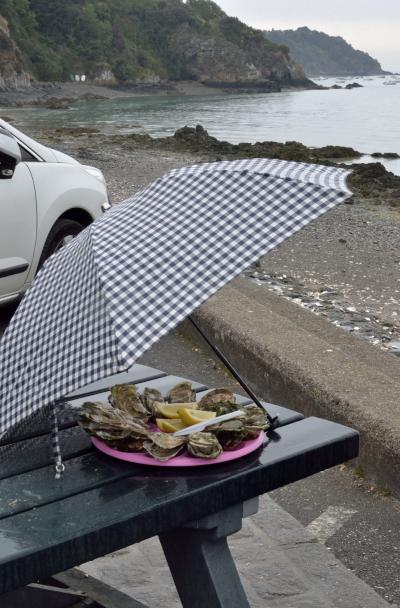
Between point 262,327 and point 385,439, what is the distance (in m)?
1.70

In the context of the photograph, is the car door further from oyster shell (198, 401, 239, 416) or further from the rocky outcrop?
the rocky outcrop

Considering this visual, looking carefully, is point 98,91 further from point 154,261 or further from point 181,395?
point 154,261

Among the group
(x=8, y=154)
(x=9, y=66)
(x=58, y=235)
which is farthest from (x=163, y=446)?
(x=9, y=66)

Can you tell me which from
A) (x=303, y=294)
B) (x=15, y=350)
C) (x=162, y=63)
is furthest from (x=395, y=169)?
(x=162, y=63)

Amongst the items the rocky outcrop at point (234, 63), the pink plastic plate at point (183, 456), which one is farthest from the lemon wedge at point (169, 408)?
the rocky outcrop at point (234, 63)

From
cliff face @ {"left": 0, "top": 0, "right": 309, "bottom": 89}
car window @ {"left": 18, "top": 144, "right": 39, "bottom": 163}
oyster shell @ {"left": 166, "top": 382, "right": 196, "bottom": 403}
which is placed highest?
cliff face @ {"left": 0, "top": 0, "right": 309, "bottom": 89}

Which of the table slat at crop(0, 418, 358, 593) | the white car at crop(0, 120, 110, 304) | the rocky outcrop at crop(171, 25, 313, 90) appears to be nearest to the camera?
the table slat at crop(0, 418, 358, 593)

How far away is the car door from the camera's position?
19.6ft

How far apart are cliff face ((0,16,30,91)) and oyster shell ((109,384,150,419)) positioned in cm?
10487

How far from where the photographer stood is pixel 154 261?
2.12 meters

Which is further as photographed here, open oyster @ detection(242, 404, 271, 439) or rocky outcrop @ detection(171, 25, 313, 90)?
rocky outcrop @ detection(171, 25, 313, 90)

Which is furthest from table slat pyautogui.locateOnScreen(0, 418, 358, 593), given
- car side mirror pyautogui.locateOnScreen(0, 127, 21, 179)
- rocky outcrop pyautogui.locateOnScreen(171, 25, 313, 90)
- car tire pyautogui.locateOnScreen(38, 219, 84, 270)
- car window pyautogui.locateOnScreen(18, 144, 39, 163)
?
rocky outcrop pyautogui.locateOnScreen(171, 25, 313, 90)

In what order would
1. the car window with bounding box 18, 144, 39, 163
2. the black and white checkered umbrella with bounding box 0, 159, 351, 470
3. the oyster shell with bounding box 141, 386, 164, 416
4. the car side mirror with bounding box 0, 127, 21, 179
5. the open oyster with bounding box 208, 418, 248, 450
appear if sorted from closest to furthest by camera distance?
the black and white checkered umbrella with bounding box 0, 159, 351, 470, the open oyster with bounding box 208, 418, 248, 450, the oyster shell with bounding box 141, 386, 164, 416, the car side mirror with bounding box 0, 127, 21, 179, the car window with bounding box 18, 144, 39, 163

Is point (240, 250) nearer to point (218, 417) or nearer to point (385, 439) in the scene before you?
point (218, 417)
